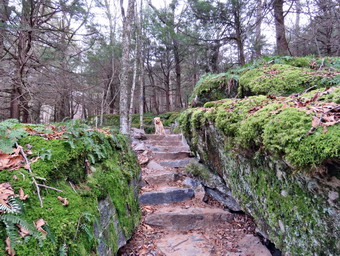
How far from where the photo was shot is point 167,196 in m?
4.98

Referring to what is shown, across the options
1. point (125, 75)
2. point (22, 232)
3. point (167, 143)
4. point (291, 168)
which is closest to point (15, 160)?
point (22, 232)

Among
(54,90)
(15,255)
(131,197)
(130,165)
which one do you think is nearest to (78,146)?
(15,255)

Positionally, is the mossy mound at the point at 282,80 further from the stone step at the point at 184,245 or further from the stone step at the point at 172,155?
the stone step at the point at 172,155

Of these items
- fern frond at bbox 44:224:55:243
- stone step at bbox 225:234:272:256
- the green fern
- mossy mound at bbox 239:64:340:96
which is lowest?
stone step at bbox 225:234:272:256

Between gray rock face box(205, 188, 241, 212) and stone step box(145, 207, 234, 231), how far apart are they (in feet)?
0.54

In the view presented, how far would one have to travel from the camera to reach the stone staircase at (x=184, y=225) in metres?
3.20

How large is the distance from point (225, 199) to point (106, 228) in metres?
2.91

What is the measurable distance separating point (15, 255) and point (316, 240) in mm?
2121

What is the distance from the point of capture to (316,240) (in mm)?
1663

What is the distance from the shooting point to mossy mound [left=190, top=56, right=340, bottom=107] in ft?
11.8

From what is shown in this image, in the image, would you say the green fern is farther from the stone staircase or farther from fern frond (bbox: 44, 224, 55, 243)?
the stone staircase

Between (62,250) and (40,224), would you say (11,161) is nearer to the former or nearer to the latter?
(40,224)

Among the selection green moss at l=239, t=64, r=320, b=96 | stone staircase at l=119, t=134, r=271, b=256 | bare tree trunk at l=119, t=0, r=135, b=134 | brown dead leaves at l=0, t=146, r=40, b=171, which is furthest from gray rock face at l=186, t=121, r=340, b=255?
bare tree trunk at l=119, t=0, r=135, b=134

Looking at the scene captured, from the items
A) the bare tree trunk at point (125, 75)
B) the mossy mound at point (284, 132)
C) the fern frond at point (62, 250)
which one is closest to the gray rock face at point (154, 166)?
the bare tree trunk at point (125, 75)
